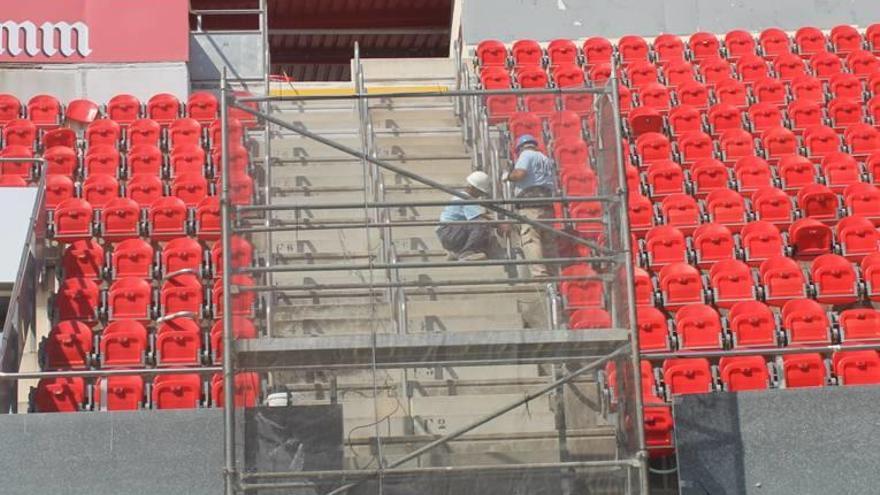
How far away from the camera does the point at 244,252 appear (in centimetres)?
947

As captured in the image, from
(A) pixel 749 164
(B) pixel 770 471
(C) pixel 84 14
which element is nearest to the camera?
(B) pixel 770 471

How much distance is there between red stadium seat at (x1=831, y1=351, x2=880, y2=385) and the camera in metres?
11.6

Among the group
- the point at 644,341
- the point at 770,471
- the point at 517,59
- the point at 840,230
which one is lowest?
the point at 770,471

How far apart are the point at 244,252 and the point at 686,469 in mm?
2928

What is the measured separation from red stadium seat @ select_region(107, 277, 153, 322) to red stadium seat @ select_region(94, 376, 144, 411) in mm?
1369

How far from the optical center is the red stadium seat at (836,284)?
43.4 ft

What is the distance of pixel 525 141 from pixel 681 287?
11.8 feet

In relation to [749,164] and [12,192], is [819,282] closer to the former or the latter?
[749,164]

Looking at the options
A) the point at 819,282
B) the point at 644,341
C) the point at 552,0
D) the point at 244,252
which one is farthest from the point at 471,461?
the point at 552,0

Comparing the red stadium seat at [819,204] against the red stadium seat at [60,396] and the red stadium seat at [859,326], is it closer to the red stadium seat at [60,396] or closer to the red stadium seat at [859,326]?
the red stadium seat at [859,326]

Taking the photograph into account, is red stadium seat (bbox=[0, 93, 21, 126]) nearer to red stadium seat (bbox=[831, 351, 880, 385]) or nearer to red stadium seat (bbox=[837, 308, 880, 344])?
red stadium seat (bbox=[837, 308, 880, 344])

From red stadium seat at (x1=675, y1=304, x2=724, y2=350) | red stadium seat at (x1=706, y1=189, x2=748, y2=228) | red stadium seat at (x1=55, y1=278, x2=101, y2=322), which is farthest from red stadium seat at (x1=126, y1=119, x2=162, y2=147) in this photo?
red stadium seat at (x1=675, y1=304, x2=724, y2=350)

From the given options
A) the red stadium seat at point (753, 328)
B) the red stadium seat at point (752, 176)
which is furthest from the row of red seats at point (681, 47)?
the red stadium seat at point (753, 328)

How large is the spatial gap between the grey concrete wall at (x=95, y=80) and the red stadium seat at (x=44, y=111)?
684mm
